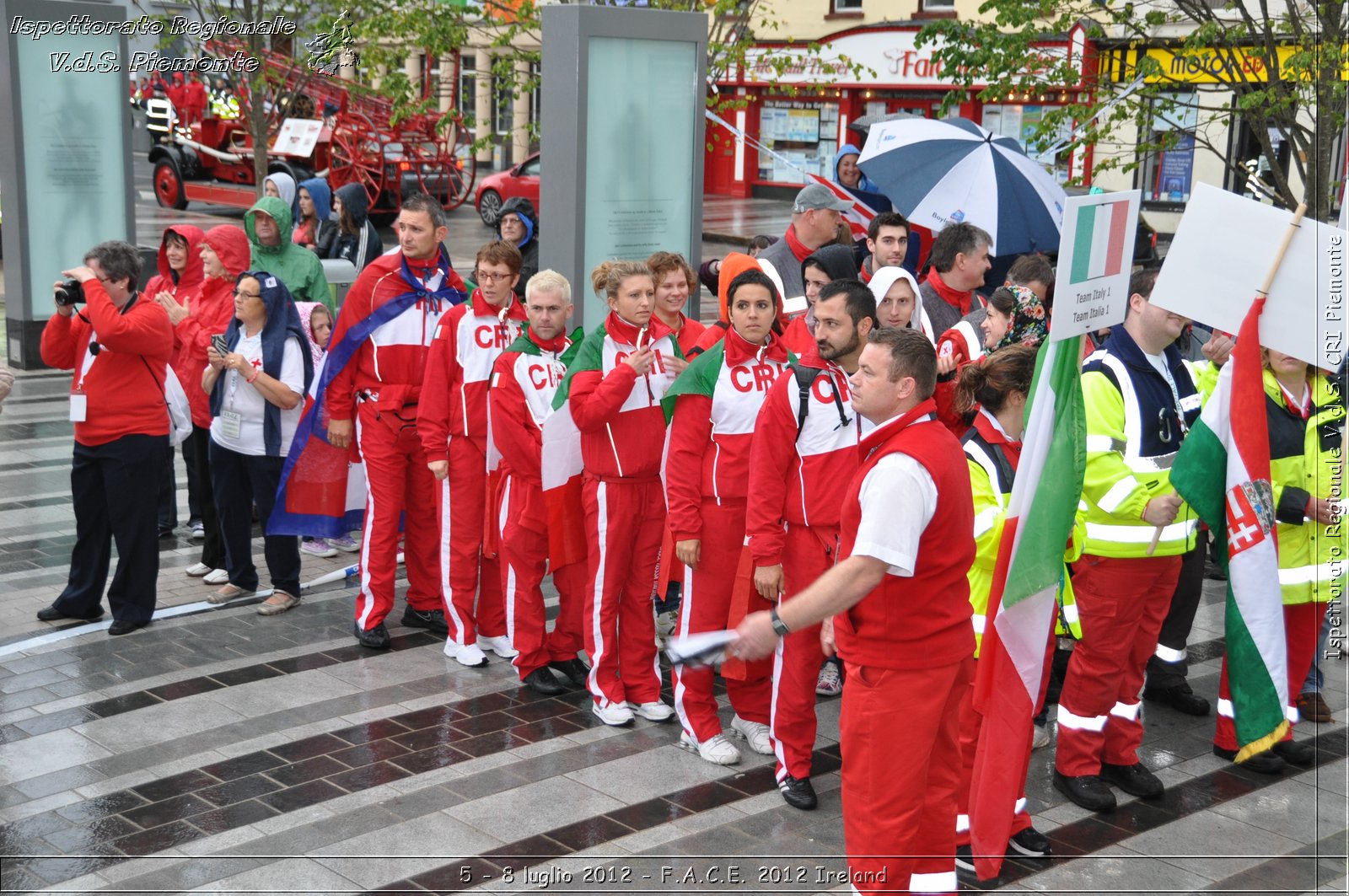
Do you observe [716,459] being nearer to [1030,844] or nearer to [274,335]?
[1030,844]

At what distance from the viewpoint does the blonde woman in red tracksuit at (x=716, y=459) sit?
221 inches

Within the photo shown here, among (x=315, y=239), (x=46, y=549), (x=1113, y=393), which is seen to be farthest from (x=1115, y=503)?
(x=315, y=239)

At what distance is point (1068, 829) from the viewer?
5.30m

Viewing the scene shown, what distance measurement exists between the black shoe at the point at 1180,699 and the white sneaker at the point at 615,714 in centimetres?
252

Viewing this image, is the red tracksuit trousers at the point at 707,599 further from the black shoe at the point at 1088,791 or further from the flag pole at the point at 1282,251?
the flag pole at the point at 1282,251

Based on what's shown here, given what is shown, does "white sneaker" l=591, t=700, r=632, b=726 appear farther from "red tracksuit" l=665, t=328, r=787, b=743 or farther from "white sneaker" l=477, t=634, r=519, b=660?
"white sneaker" l=477, t=634, r=519, b=660

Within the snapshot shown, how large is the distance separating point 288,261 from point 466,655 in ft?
10.8

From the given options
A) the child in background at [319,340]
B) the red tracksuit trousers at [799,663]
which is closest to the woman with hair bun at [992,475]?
the red tracksuit trousers at [799,663]

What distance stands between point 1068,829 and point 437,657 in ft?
10.3

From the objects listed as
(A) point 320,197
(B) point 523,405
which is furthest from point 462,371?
(A) point 320,197

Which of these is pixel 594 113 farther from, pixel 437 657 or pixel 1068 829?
pixel 1068 829

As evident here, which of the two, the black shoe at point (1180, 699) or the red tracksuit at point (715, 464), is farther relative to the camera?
the black shoe at point (1180, 699)

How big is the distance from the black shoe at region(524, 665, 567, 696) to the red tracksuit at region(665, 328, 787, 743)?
0.88m

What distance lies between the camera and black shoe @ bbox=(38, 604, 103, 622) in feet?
23.2
